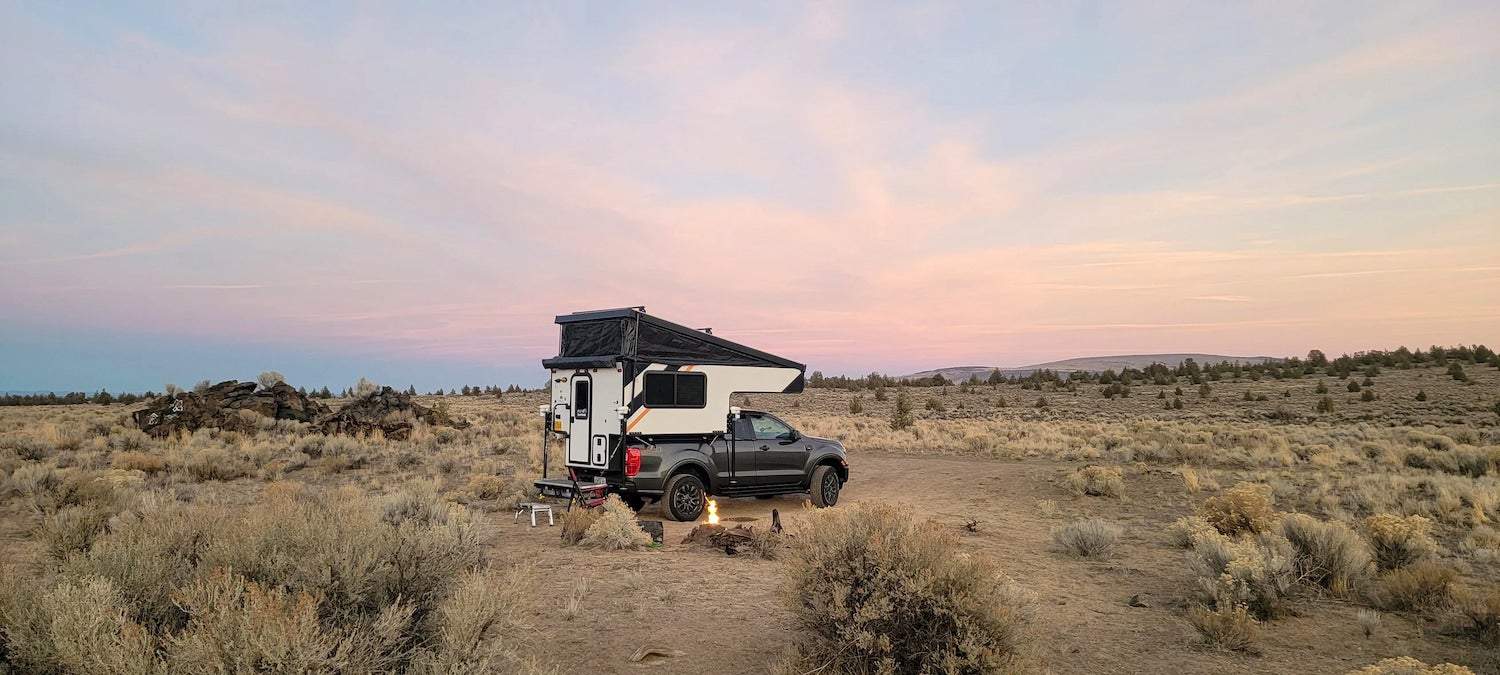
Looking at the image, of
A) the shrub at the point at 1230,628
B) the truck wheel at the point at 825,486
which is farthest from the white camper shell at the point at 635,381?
the shrub at the point at 1230,628

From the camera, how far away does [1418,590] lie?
666 cm

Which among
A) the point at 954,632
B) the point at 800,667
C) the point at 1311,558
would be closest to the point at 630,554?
the point at 800,667

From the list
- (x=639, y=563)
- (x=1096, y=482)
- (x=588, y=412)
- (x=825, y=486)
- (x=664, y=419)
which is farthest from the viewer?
(x=1096, y=482)

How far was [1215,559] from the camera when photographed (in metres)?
7.26

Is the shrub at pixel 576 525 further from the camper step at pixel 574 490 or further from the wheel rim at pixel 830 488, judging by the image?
the wheel rim at pixel 830 488

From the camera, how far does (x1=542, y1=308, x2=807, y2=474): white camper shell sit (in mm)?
11250

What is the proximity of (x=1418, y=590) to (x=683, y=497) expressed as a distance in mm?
8542

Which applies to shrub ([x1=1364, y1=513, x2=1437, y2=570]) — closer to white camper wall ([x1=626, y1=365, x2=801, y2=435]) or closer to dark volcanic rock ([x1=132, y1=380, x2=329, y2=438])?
white camper wall ([x1=626, y1=365, x2=801, y2=435])

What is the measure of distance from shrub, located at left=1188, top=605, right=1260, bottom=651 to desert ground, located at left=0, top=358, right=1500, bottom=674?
32mm

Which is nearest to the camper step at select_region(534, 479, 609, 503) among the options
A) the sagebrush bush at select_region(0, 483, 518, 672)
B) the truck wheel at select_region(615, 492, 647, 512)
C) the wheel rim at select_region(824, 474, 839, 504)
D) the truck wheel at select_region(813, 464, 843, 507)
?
the truck wheel at select_region(615, 492, 647, 512)

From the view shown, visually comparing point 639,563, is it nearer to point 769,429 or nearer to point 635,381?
point 635,381

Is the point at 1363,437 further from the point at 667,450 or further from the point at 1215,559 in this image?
the point at 667,450

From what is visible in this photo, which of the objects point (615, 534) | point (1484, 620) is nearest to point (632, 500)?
point (615, 534)

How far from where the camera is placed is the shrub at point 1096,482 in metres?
14.1
